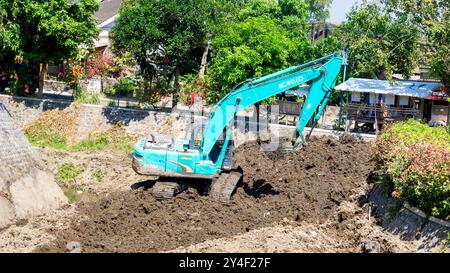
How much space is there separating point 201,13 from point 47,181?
12.2m

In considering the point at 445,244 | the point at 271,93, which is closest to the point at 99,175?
Answer: the point at 271,93

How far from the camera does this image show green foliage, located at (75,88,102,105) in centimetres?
3037

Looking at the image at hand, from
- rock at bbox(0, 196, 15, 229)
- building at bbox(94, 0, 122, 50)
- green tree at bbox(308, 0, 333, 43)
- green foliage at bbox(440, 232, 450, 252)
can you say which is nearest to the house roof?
building at bbox(94, 0, 122, 50)

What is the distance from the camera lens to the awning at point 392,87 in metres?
27.5

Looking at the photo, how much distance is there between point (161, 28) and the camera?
28.5 metres

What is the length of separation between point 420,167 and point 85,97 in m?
19.4

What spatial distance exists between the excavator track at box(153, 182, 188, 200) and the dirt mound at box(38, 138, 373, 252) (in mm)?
235

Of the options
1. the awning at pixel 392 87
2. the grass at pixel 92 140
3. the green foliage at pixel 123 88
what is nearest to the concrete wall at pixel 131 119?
the grass at pixel 92 140

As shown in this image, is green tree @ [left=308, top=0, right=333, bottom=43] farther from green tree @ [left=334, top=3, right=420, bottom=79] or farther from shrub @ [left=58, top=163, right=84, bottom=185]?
shrub @ [left=58, top=163, right=84, bottom=185]

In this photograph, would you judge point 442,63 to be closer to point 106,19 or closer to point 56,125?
point 56,125

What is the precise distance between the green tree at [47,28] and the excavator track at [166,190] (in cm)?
1163

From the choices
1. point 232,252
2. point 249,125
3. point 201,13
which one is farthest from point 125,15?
point 232,252

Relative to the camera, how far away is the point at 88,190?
22938mm

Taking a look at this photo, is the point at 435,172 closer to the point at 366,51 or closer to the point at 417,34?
the point at 417,34
